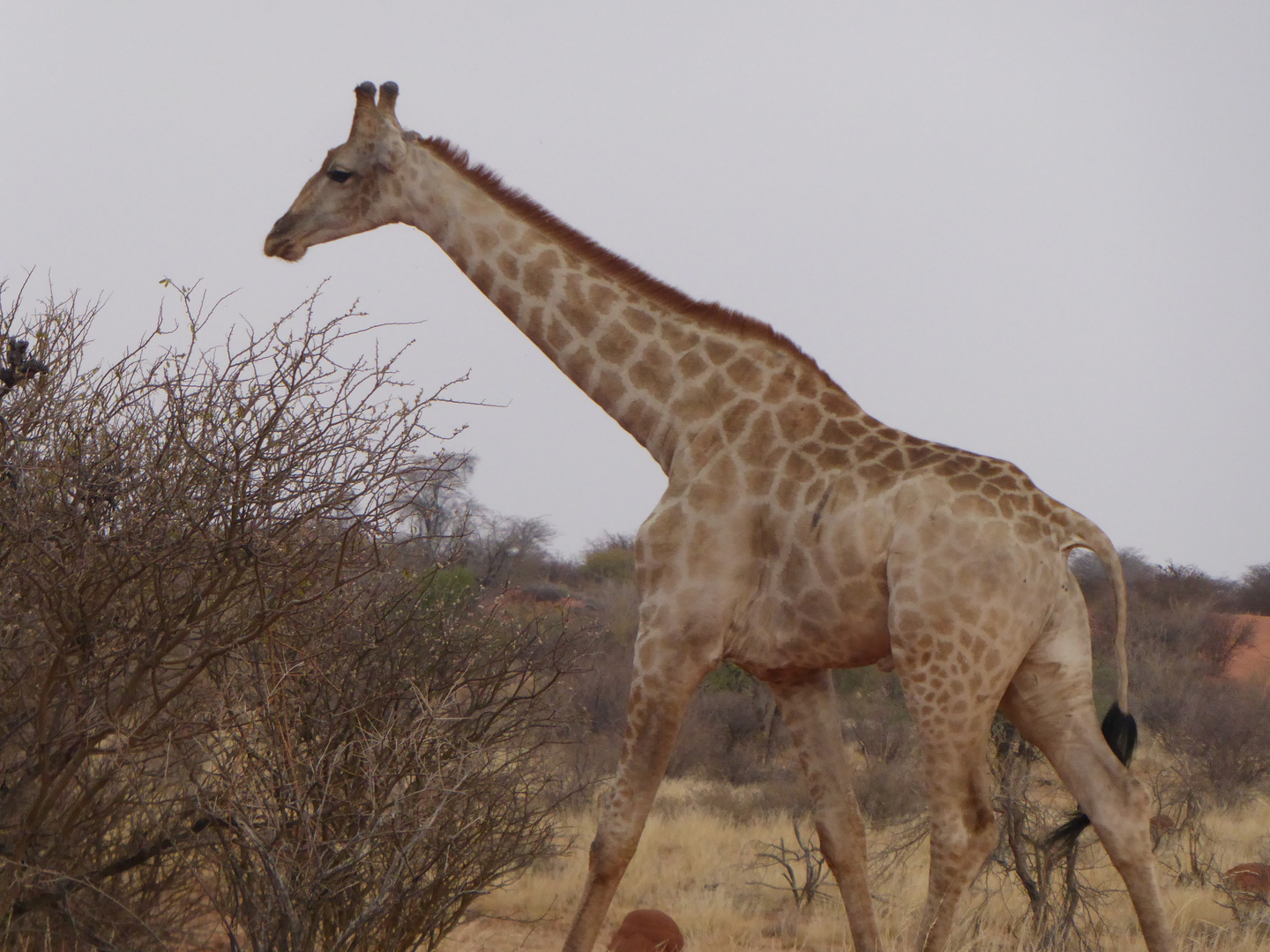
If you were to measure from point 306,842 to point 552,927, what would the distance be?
15.7ft

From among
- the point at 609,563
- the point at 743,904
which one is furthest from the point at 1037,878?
the point at 609,563

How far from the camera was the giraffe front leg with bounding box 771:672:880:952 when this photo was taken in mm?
4812

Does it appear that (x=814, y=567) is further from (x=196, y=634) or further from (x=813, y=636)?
(x=196, y=634)

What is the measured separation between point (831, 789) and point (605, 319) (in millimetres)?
2185

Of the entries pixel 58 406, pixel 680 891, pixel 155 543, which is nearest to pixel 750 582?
pixel 155 543

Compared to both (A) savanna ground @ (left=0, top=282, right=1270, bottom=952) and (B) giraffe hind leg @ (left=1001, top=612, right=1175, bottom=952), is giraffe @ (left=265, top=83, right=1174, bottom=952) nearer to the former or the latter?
(B) giraffe hind leg @ (left=1001, top=612, right=1175, bottom=952)

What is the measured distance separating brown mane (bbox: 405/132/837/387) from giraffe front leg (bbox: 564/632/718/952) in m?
1.46

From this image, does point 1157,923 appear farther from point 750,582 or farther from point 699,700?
point 699,700

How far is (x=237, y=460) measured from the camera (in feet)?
11.3

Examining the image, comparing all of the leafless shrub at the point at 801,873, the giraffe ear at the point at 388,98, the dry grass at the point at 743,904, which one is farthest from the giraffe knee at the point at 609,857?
the leafless shrub at the point at 801,873

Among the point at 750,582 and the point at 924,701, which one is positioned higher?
the point at 750,582

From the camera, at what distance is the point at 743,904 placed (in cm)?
834

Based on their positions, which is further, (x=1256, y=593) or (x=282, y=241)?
(x=1256, y=593)

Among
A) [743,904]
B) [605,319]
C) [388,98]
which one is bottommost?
[743,904]
